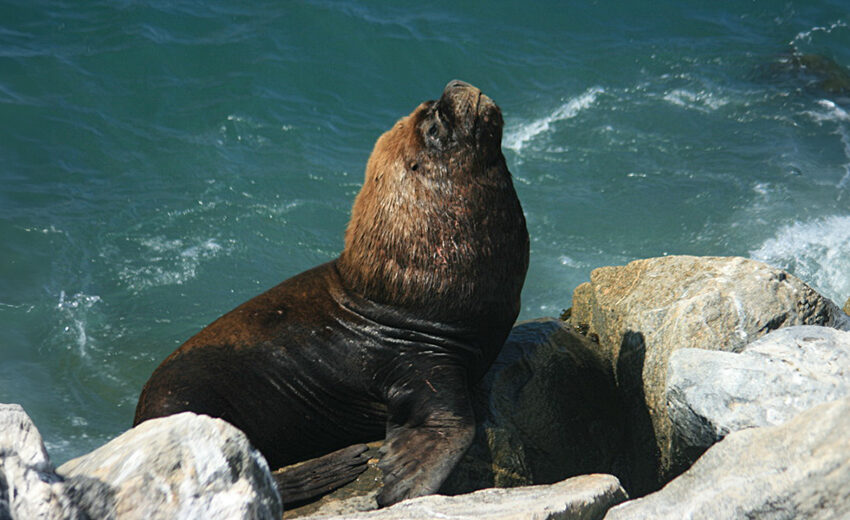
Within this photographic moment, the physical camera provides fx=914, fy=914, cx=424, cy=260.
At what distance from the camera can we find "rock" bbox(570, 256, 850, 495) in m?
5.71

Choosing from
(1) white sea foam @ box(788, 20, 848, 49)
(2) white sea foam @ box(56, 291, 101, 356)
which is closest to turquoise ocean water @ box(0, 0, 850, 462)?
(2) white sea foam @ box(56, 291, 101, 356)

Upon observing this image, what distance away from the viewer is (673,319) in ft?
19.5

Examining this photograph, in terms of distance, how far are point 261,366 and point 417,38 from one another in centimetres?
1212

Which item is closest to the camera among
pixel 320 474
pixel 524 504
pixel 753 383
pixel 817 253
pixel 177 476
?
pixel 177 476

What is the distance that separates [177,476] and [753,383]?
292cm

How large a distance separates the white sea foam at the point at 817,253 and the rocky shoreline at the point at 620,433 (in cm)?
584

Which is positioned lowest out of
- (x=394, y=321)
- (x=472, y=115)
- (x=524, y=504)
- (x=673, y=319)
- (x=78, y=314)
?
(x=78, y=314)

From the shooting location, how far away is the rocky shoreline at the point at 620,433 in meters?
3.23

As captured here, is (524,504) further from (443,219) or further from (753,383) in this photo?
(443,219)

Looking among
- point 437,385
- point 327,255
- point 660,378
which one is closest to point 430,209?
point 437,385

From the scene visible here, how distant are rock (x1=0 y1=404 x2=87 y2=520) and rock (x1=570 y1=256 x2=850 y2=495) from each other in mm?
3490

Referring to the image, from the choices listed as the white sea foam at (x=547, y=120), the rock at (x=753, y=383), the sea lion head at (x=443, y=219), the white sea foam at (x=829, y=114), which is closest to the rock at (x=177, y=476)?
the rock at (x=753, y=383)

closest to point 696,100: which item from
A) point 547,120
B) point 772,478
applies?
point 547,120

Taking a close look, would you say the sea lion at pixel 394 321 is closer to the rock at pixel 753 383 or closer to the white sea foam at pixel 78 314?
the rock at pixel 753 383
